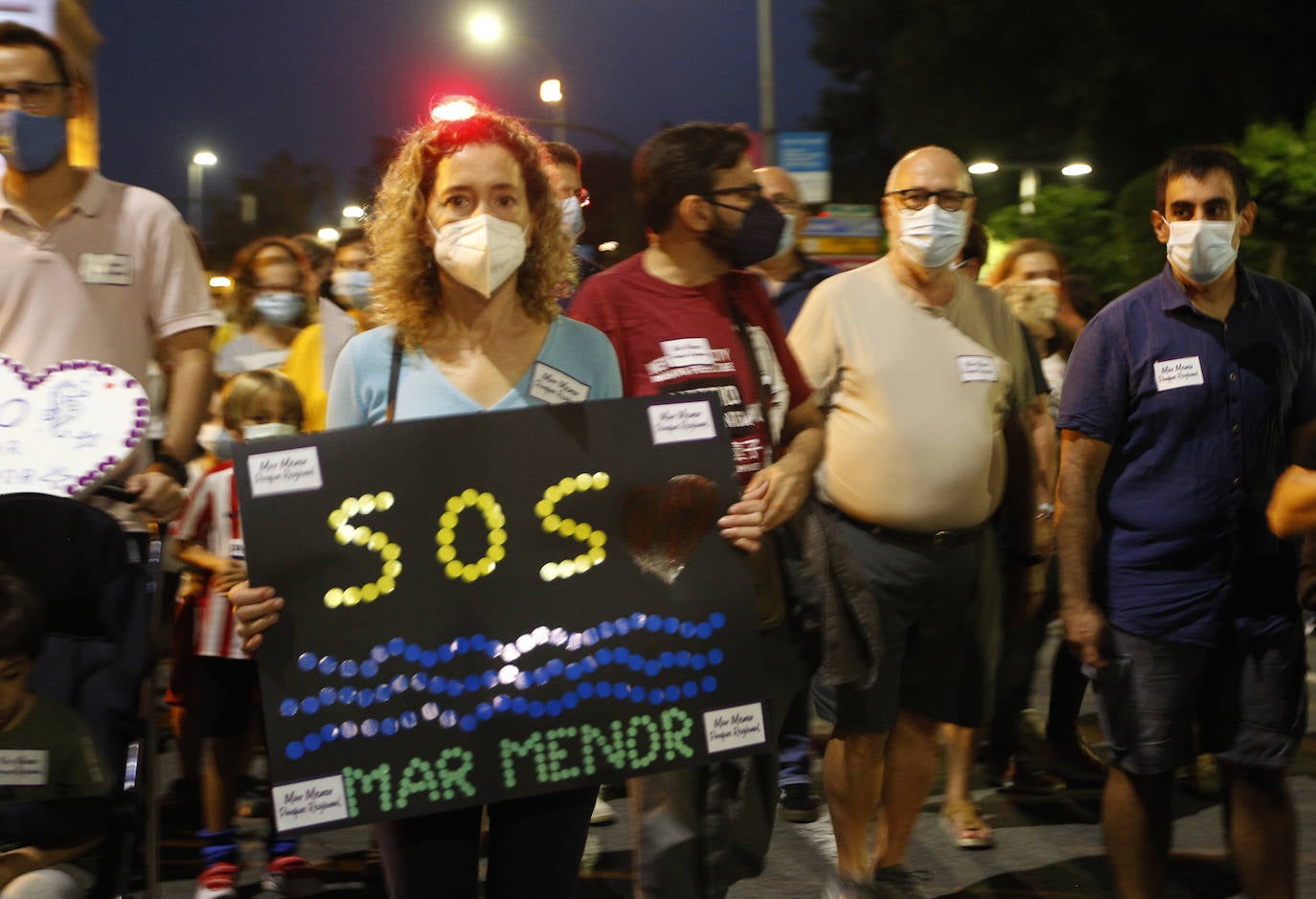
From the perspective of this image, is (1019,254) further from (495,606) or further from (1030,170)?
(1030,170)

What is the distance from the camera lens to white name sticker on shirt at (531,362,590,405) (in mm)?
2768

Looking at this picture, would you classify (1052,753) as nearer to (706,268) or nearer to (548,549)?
(706,268)

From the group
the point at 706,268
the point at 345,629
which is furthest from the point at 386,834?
the point at 706,268

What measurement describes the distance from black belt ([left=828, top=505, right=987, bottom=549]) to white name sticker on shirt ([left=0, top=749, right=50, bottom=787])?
7.67ft

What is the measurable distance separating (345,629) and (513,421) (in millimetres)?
477

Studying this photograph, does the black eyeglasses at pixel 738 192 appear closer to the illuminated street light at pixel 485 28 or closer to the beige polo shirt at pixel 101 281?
the beige polo shirt at pixel 101 281

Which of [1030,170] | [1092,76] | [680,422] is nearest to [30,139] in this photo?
[680,422]

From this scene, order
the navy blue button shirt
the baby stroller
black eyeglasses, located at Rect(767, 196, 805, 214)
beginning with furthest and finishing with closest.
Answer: black eyeglasses, located at Rect(767, 196, 805, 214) < the navy blue button shirt < the baby stroller

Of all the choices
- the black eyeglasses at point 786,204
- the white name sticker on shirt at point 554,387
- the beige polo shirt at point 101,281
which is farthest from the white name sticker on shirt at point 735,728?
the black eyeglasses at point 786,204

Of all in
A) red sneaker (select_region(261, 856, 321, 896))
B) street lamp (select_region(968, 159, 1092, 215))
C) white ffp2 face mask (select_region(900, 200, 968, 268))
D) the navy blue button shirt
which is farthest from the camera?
street lamp (select_region(968, 159, 1092, 215))

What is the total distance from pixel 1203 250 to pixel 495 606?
2370mm

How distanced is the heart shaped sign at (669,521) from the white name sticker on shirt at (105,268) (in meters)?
1.76

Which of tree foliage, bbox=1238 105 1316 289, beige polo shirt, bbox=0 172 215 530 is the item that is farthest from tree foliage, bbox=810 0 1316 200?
beige polo shirt, bbox=0 172 215 530

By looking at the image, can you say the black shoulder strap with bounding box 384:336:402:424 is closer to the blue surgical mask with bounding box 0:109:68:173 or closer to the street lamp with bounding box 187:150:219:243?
the blue surgical mask with bounding box 0:109:68:173
